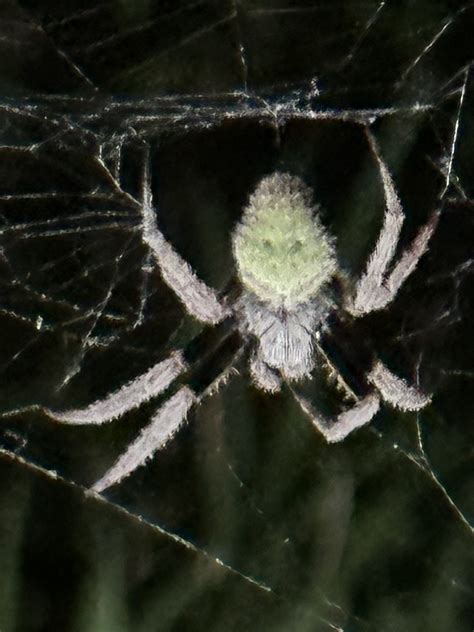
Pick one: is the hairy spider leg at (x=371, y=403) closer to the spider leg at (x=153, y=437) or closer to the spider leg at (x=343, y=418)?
the spider leg at (x=343, y=418)

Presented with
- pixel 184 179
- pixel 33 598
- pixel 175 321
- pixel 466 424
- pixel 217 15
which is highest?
pixel 217 15

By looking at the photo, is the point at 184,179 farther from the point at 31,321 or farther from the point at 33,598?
the point at 33,598

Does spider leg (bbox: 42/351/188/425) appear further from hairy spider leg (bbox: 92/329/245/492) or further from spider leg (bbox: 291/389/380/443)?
spider leg (bbox: 291/389/380/443)

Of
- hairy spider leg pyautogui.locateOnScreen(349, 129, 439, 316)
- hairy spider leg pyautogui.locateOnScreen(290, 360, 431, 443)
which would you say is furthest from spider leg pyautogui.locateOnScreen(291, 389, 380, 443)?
hairy spider leg pyautogui.locateOnScreen(349, 129, 439, 316)

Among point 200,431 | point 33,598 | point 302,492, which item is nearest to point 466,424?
point 302,492

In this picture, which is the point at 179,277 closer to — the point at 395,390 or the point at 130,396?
the point at 130,396

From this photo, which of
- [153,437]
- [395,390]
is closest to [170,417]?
[153,437]

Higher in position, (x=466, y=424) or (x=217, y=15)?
(x=217, y=15)
